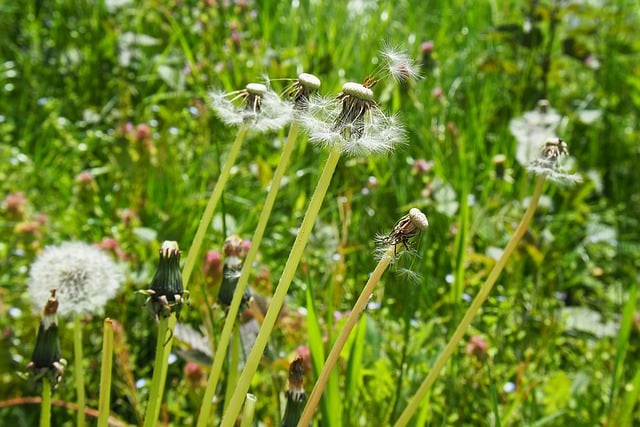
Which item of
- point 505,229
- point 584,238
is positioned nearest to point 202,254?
point 505,229

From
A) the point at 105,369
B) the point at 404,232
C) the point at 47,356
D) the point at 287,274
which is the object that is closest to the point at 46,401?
the point at 47,356

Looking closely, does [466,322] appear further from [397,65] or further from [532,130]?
[532,130]

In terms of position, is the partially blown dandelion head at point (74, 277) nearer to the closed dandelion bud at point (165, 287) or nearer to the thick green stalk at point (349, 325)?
the closed dandelion bud at point (165, 287)

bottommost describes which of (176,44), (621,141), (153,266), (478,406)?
(478,406)

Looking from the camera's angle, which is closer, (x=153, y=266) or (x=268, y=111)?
(x=268, y=111)

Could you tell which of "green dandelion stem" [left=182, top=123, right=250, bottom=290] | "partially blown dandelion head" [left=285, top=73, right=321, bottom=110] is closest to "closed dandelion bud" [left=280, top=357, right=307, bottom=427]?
"green dandelion stem" [left=182, top=123, right=250, bottom=290]

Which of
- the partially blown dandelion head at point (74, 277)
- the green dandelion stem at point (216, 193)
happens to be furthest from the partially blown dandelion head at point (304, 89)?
the partially blown dandelion head at point (74, 277)

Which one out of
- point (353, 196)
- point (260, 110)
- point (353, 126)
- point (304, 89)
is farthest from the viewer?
point (353, 196)

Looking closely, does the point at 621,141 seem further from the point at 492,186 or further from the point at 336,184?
the point at 336,184
